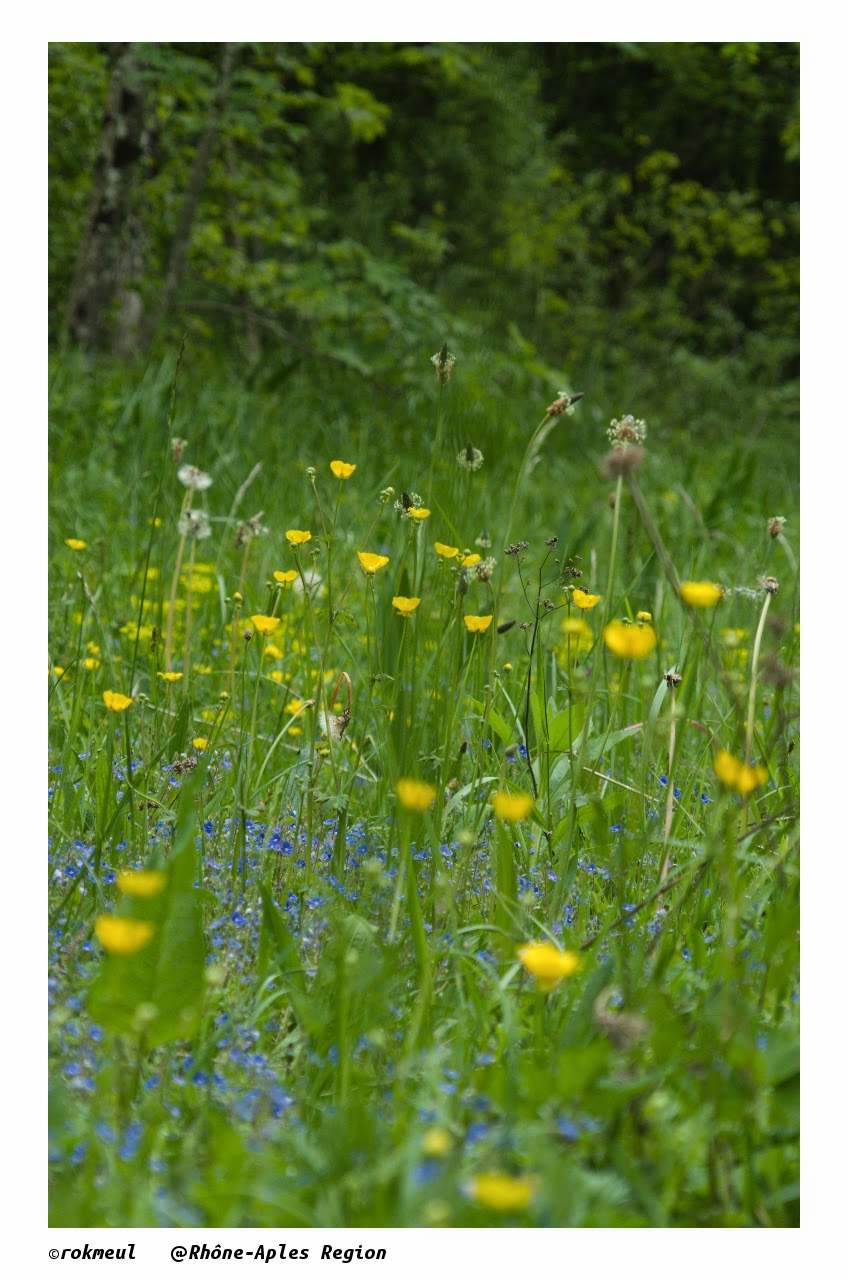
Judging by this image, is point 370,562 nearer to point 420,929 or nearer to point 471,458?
point 471,458

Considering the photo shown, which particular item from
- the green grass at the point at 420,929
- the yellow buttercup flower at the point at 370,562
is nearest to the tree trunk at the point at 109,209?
the green grass at the point at 420,929

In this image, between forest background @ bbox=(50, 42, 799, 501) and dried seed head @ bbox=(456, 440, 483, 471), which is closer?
dried seed head @ bbox=(456, 440, 483, 471)

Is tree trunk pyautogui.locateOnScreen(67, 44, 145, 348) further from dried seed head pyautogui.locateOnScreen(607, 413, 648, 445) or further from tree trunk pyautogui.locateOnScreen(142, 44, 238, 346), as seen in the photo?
dried seed head pyautogui.locateOnScreen(607, 413, 648, 445)

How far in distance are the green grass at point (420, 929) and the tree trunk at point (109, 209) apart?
2.41m

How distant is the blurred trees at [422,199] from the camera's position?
4.90 metres

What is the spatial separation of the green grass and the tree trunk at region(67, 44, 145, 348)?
2.41 metres

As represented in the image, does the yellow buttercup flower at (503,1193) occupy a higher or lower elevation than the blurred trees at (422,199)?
lower

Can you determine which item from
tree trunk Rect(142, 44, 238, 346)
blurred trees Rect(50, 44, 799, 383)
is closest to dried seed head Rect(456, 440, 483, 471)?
blurred trees Rect(50, 44, 799, 383)

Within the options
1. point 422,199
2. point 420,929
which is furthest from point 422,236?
point 422,199

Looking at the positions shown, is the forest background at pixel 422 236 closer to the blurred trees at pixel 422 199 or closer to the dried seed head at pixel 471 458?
the blurred trees at pixel 422 199

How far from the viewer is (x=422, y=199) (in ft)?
31.6

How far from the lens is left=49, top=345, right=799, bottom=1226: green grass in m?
0.97

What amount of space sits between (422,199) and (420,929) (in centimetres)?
943
